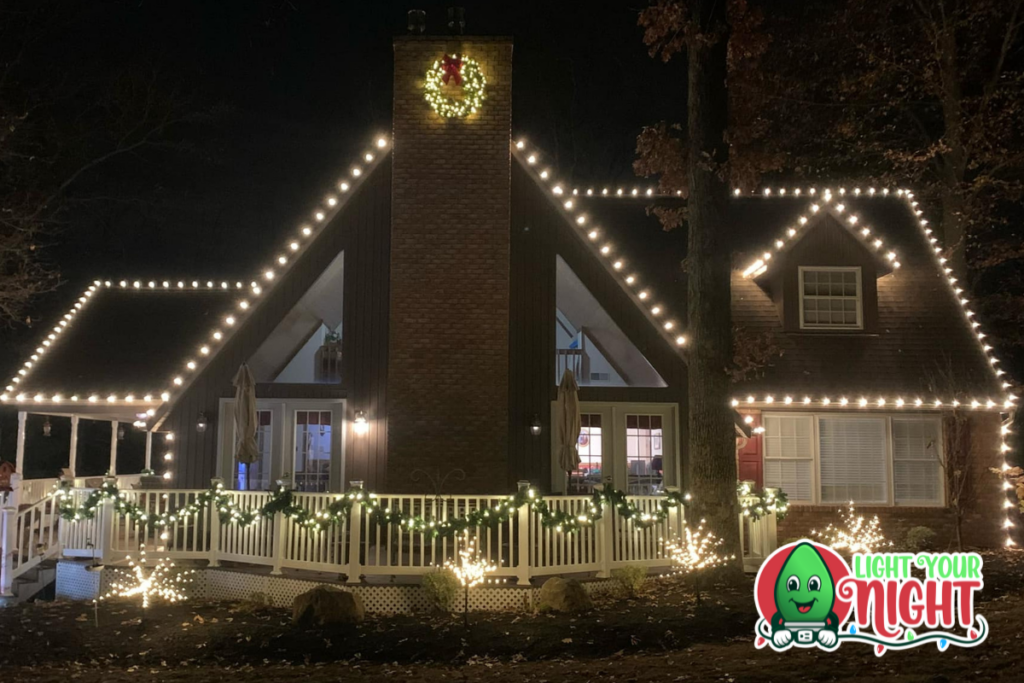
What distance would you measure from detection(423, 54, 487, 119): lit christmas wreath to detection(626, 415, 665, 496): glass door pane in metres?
5.78

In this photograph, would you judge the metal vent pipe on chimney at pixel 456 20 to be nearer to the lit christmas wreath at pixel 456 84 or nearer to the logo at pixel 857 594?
the lit christmas wreath at pixel 456 84

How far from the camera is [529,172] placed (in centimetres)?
1491

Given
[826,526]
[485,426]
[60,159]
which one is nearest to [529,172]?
[485,426]

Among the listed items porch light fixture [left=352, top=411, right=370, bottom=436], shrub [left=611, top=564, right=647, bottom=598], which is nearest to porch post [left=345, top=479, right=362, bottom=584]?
shrub [left=611, top=564, right=647, bottom=598]

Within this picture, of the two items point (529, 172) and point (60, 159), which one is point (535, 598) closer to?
point (529, 172)

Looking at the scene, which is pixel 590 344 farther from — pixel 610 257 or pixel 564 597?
pixel 564 597

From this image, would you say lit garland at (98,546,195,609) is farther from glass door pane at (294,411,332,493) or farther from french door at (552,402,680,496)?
french door at (552,402,680,496)

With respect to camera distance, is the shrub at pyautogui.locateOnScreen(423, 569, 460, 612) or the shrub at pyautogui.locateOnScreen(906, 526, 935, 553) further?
the shrub at pyautogui.locateOnScreen(906, 526, 935, 553)

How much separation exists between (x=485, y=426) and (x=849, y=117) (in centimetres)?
1513

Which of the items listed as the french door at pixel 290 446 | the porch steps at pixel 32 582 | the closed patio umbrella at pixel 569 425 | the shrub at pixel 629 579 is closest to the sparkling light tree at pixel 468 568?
the shrub at pixel 629 579

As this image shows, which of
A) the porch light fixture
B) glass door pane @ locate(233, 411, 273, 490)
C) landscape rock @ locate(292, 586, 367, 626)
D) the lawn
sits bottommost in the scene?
the lawn

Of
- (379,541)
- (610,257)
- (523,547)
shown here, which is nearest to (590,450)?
(610,257)

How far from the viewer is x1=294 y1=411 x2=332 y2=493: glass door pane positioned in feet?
49.3

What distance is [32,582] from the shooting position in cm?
1320
